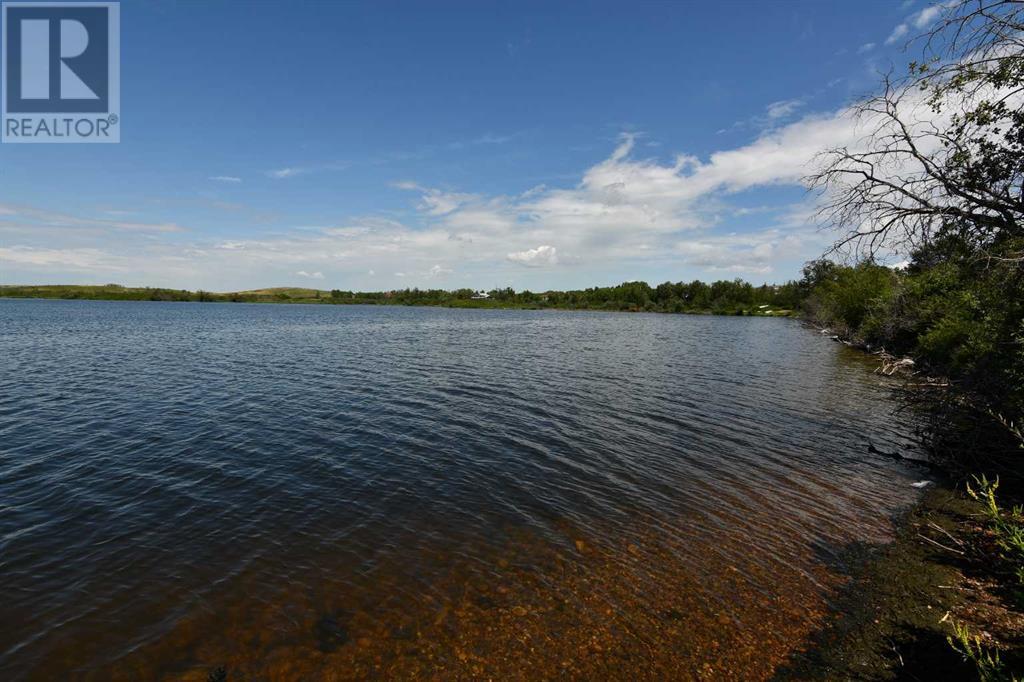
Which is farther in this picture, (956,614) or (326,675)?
(956,614)

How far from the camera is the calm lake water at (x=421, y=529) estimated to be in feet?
26.9

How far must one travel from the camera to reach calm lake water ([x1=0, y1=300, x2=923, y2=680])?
322 inches

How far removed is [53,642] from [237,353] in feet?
135

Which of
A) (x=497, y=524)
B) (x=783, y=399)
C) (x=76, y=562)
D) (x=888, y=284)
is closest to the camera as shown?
(x=76, y=562)

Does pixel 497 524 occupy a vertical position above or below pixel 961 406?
below

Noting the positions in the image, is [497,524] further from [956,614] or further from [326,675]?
[956,614]

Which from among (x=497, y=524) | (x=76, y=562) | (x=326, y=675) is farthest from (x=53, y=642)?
(x=497, y=524)

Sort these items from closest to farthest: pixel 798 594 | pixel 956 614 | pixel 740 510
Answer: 1. pixel 956 614
2. pixel 798 594
3. pixel 740 510

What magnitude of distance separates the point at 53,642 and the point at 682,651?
38.0 ft

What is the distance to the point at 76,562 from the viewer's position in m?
10.3

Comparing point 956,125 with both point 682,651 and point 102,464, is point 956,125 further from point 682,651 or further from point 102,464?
point 102,464

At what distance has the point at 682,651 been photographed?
8.14 metres

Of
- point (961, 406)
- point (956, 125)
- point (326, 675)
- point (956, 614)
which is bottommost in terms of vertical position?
point (326, 675)

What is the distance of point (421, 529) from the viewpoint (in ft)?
39.9
